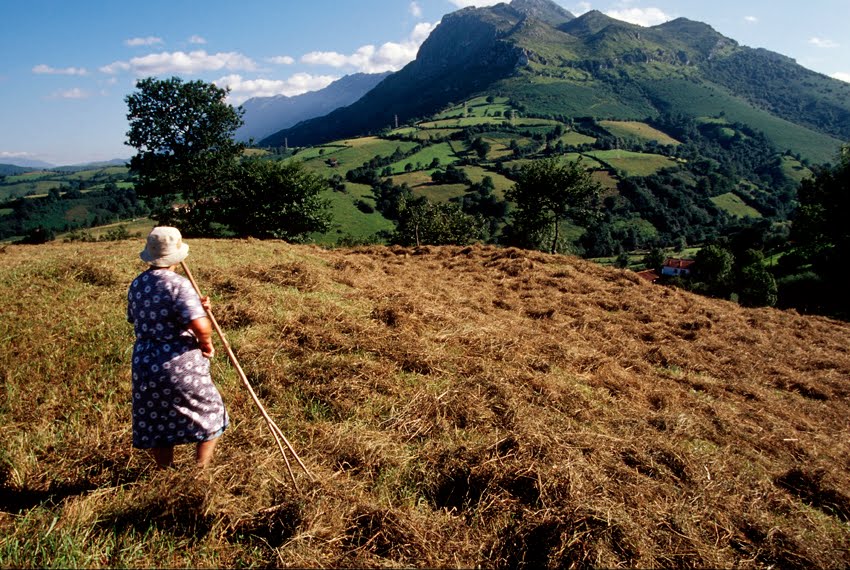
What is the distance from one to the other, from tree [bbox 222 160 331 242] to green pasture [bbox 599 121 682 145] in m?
175

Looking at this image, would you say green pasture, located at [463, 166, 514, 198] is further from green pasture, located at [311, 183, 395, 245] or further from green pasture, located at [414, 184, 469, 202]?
green pasture, located at [311, 183, 395, 245]

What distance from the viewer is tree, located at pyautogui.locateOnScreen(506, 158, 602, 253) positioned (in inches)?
1334

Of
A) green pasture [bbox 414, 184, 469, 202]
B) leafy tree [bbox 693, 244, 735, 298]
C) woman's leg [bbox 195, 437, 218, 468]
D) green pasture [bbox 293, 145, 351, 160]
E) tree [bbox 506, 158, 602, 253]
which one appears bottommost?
leafy tree [bbox 693, 244, 735, 298]

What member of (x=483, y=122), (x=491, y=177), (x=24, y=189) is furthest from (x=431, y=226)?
(x=24, y=189)

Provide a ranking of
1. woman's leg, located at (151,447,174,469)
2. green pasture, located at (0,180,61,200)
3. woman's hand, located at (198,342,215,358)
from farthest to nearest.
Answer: green pasture, located at (0,180,61,200) → woman's leg, located at (151,447,174,469) → woman's hand, located at (198,342,215,358)

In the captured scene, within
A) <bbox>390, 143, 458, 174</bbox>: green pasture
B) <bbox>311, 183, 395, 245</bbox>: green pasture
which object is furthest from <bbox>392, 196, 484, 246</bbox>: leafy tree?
<bbox>390, 143, 458, 174</bbox>: green pasture

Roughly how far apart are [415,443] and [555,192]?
33115 millimetres

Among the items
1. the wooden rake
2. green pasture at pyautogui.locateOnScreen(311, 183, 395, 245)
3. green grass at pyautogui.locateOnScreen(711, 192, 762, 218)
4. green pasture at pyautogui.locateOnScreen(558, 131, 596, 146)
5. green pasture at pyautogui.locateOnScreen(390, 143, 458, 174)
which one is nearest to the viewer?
the wooden rake

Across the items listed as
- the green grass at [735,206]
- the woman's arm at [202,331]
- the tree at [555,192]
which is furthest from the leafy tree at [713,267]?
the green grass at [735,206]

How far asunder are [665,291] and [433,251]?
10345 mm

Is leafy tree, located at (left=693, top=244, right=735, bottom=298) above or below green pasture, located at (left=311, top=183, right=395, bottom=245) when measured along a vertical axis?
below

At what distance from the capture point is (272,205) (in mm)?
32344

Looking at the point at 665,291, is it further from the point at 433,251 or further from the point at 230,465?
the point at 230,465

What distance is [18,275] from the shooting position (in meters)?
9.48
